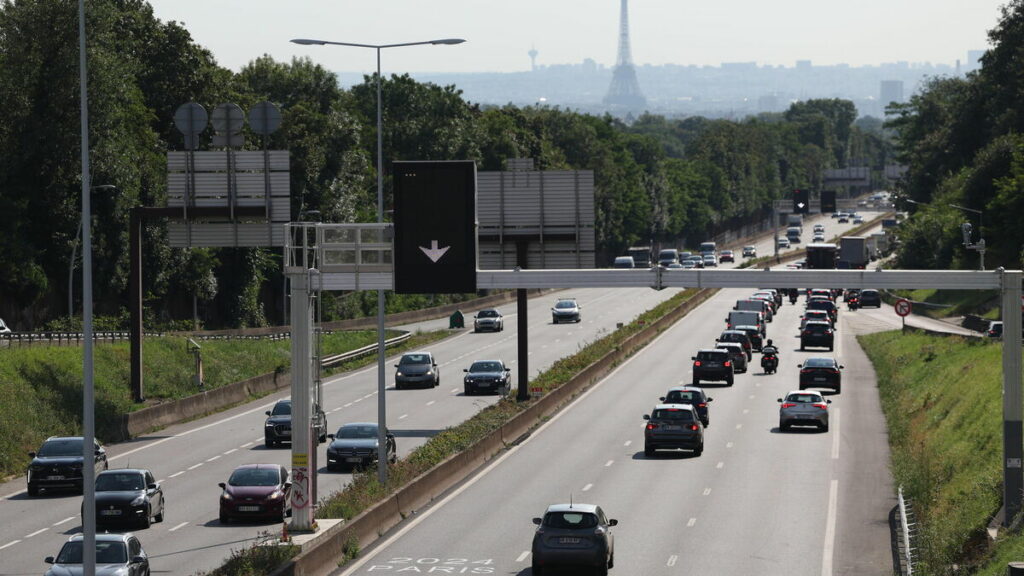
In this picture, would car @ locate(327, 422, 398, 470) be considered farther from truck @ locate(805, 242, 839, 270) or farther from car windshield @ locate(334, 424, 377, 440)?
truck @ locate(805, 242, 839, 270)

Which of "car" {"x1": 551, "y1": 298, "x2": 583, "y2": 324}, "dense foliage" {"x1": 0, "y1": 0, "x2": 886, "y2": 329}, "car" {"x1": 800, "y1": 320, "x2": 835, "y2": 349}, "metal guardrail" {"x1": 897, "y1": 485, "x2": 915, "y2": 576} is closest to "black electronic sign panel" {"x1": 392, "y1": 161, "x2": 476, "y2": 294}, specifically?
"metal guardrail" {"x1": 897, "y1": 485, "x2": 915, "y2": 576}

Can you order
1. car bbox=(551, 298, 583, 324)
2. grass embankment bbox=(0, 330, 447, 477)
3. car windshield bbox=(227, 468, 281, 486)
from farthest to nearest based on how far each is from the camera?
car bbox=(551, 298, 583, 324)
grass embankment bbox=(0, 330, 447, 477)
car windshield bbox=(227, 468, 281, 486)

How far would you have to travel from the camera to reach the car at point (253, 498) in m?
37.2

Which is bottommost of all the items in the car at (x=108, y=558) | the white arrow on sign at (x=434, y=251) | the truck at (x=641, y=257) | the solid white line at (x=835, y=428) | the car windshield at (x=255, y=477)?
the solid white line at (x=835, y=428)

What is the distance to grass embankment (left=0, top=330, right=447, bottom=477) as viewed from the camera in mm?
51281

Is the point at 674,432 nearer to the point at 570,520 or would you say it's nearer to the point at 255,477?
the point at 255,477

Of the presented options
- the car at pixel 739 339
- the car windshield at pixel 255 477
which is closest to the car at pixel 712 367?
the car at pixel 739 339

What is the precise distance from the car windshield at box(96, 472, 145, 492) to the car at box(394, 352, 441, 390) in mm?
36750

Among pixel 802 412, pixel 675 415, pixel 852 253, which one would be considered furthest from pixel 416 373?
pixel 852 253

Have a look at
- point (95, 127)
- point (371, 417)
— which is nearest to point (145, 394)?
point (371, 417)

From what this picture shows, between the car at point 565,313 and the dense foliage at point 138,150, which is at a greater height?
the dense foliage at point 138,150

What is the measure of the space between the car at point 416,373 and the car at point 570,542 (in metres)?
43.8

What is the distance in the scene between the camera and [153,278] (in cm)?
8681

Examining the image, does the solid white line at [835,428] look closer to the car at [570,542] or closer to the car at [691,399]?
the car at [691,399]
